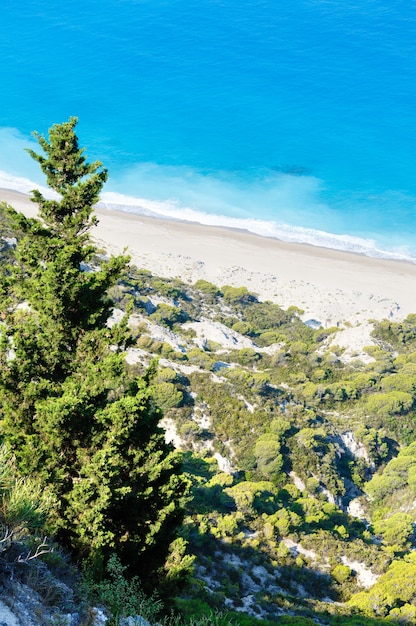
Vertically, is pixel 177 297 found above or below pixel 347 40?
below

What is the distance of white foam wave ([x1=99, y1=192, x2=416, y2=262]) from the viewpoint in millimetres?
66750

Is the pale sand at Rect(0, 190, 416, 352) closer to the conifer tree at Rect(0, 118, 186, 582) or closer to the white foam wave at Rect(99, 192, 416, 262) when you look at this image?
the white foam wave at Rect(99, 192, 416, 262)

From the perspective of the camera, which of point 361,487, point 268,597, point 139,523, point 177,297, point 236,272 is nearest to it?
point 139,523

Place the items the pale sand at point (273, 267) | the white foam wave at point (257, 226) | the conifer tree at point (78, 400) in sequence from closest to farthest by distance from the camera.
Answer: the conifer tree at point (78, 400), the pale sand at point (273, 267), the white foam wave at point (257, 226)

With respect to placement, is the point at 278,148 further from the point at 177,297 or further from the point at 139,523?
the point at 139,523

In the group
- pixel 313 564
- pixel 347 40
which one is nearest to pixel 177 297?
pixel 313 564

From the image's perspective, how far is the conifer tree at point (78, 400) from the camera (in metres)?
10.8

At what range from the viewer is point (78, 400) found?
1060 cm

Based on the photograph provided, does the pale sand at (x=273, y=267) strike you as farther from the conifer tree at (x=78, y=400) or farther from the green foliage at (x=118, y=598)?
the green foliage at (x=118, y=598)

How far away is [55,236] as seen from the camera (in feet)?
45.0

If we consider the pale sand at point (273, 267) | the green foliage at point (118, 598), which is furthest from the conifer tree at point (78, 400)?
the pale sand at point (273, 267)

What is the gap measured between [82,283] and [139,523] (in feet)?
18.5

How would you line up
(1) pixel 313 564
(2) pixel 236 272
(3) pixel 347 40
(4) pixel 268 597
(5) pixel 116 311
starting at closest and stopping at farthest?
(4) pixel 268 597
(1) pixel 313 564
(5) pixel 116 311
(2) pixel 236 272
(3) pixel 347 40

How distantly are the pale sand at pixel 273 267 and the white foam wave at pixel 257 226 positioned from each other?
972 millimetres
